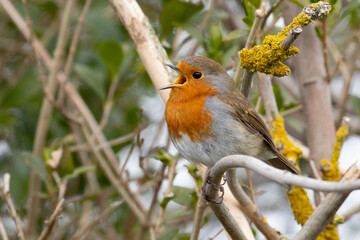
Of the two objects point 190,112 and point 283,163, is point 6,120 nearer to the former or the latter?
point 190,112

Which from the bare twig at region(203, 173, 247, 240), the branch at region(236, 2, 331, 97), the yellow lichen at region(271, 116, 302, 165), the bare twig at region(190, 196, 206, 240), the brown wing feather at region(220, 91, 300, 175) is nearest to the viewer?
the branch at region(236, 2, 331, 97)

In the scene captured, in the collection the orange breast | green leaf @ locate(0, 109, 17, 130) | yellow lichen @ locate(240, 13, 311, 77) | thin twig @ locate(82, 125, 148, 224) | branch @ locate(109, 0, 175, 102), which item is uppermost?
yellow lichen @ locate(240, 13, 311, 77)

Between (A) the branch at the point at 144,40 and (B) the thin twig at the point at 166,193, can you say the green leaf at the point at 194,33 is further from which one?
(B) the thin twig at the point at 166,193

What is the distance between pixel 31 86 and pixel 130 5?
1402 millimetres

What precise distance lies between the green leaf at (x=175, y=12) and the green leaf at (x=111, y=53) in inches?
12.1

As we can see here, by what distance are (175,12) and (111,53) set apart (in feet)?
1.56

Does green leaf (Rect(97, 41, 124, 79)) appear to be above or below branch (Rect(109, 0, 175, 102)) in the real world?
below

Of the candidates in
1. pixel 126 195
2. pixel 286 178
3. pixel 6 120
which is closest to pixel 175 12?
pixel 126 195

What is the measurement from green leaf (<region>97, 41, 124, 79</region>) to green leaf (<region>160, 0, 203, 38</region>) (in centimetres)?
31

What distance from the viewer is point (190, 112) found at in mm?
2555

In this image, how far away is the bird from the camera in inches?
98.7

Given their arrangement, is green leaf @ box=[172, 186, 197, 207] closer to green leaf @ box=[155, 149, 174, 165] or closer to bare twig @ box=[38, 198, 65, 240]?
green leaf @ box=[155, 149, 174, 165]

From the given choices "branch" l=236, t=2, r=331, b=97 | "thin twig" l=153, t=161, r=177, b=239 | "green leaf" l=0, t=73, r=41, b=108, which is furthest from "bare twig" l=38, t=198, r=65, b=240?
"green leaf" l=0, t=73, r=41, b=108

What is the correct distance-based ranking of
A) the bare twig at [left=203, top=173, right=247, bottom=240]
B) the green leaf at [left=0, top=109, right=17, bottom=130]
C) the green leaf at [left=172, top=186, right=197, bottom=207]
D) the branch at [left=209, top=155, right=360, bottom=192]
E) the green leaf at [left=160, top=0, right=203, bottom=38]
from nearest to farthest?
the branch at [left=209, top=155, right=360, bottom=192] → the bare twig at [left=203, top=173, right=247, bottom=240] → the green leaf at [left=172, top=186, right=197, bottom=207] → the green leaf at [left=160, top=0, right=203, bottom=38] → the green leaf at [left=0, top=109, right=17, bottom=130]
